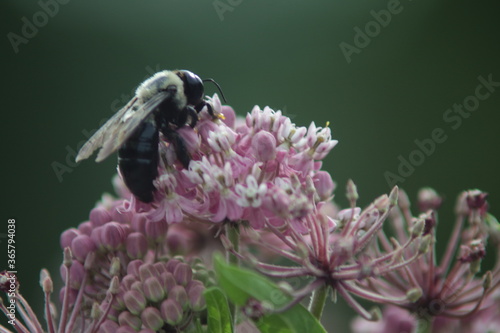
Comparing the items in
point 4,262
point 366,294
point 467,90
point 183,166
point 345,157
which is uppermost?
point 183,166

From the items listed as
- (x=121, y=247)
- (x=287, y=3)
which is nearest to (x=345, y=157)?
(x=287, y=3)

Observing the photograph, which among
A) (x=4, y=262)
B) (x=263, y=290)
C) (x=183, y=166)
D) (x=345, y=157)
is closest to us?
(x=263, y=290)

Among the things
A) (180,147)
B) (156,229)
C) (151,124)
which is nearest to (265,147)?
(180,147)

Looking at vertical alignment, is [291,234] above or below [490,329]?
above

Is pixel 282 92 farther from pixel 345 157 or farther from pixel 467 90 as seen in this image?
pixel 467 90

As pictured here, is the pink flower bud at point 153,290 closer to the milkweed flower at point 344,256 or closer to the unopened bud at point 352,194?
the milkweed flower at point 344,256
